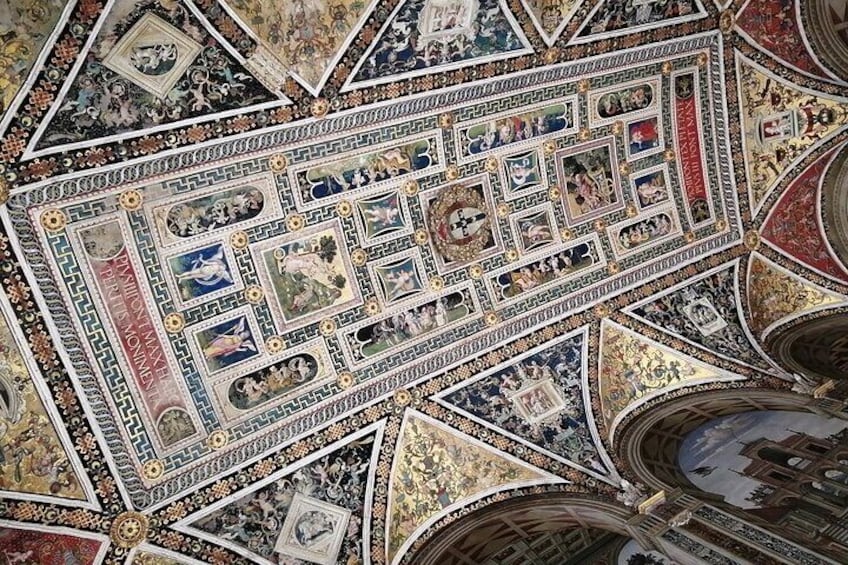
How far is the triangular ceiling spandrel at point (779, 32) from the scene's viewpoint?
1294cm

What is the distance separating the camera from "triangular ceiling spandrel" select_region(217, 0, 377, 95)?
960 cm

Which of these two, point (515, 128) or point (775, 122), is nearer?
point (515, 128)

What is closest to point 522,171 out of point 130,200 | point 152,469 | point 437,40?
point 437,40

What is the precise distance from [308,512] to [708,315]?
8023 millimetres

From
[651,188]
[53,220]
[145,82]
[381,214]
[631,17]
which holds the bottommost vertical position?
[651,188]

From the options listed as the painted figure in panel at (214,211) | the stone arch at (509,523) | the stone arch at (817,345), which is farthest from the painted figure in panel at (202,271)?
the stone arch at (817,345)

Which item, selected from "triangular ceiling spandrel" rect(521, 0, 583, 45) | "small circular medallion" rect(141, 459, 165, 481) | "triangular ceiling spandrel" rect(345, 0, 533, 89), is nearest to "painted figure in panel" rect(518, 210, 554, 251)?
"triangular ceiling spandrel" rect(345, 0, 533, 89)

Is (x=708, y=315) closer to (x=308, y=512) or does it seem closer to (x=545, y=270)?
(x=545, y=270)

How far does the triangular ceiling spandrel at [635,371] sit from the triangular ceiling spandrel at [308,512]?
167 inches

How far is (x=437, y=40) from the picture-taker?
10.9 meters

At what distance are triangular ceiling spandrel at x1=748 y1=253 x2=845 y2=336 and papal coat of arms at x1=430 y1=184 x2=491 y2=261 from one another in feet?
17.9

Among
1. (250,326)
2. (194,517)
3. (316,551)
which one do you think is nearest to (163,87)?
(250,326)

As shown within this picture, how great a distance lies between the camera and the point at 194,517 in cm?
1036

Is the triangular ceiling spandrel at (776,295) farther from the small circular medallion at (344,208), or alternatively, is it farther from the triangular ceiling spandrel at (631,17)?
the small circular medallion at (344,208)
